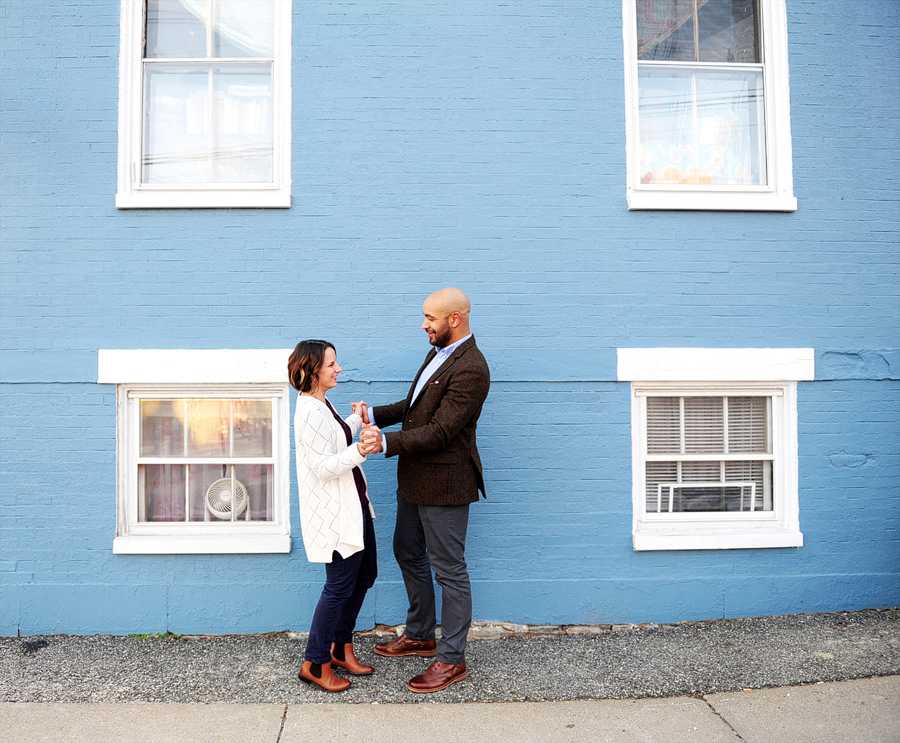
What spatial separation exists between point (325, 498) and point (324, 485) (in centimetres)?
7

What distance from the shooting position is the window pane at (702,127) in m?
5.16

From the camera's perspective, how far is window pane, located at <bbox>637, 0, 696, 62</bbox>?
5141mm

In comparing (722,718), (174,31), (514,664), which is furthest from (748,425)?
(174,31)

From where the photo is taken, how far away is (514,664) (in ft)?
14.1

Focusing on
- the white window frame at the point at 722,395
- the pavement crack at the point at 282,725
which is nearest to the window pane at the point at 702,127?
the white window frame at the point at 722,395

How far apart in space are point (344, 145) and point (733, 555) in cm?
383

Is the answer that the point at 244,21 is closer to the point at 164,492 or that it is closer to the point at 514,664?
the point at 164,492

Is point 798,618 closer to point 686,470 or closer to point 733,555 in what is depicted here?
point 733,555

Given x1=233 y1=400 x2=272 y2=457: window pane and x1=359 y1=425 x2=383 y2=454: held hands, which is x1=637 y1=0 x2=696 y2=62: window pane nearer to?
x1=359 y1=425 x2=383 y2=454: held hands

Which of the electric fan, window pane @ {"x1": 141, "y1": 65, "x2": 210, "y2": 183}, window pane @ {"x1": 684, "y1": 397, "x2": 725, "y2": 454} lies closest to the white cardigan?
the electric fan

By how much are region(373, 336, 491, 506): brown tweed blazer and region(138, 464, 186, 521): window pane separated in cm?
178

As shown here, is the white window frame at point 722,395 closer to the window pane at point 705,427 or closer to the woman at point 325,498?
the window pane at point 705,427

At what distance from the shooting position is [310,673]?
3.93 m

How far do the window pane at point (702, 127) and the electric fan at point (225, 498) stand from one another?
3585 millimetres
